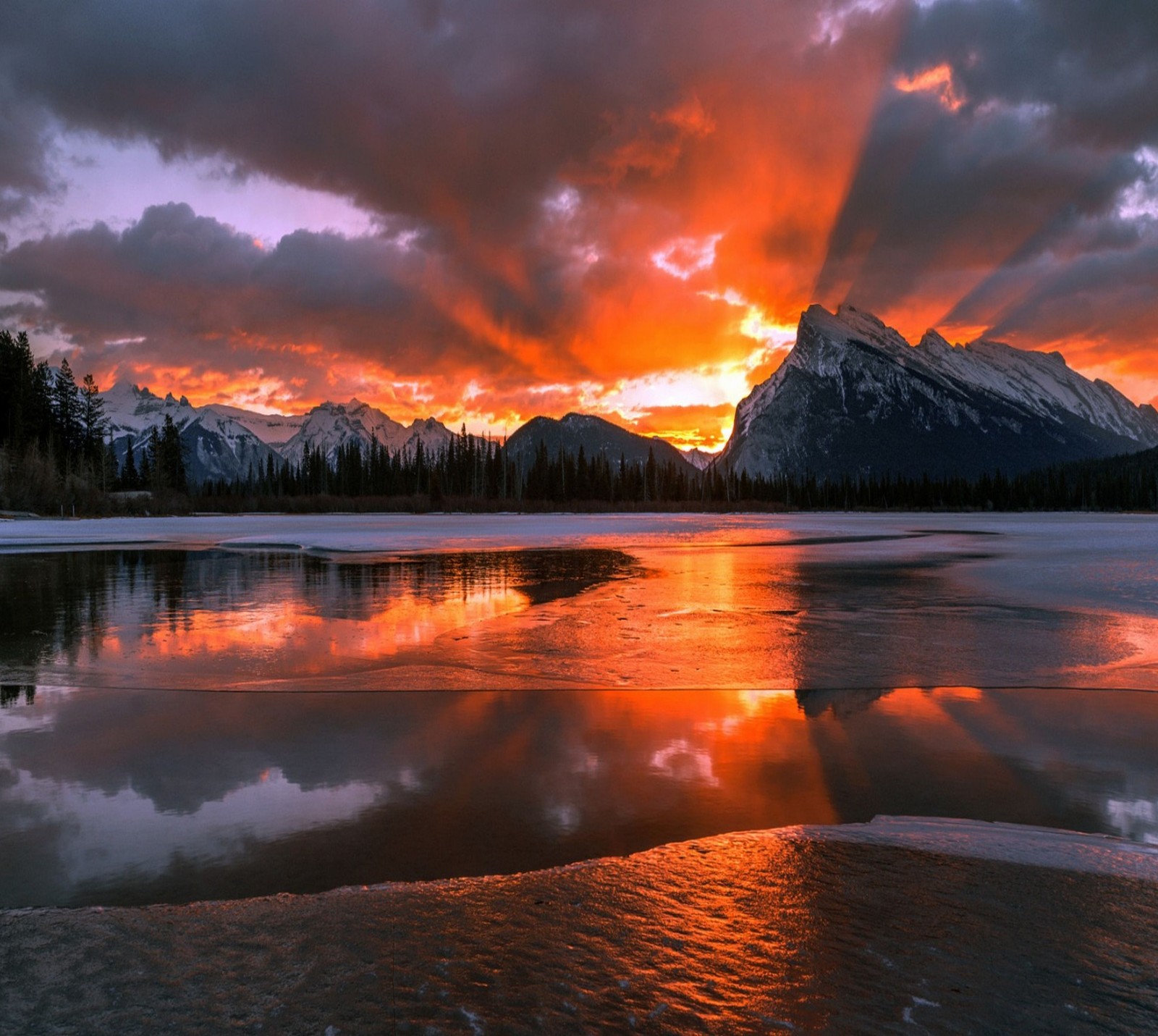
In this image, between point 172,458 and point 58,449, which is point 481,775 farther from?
point 172,458

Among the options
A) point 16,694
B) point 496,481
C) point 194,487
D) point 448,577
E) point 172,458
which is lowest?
point 16,694

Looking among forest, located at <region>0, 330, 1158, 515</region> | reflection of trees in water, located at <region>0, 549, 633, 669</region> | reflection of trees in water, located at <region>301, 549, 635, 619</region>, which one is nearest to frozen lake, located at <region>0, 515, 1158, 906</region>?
reflection of trees in water, located at <region>0, 549, 633, 669</region>

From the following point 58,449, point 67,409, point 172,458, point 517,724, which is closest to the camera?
point 517,724

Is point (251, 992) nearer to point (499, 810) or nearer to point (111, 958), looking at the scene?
point (111, 958)

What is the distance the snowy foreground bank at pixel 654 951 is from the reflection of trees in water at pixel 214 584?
366 inches

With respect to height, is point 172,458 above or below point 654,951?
above

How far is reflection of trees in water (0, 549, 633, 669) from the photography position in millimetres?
14172

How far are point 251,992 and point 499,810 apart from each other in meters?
2.51

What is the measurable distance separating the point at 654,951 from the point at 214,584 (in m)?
20.6

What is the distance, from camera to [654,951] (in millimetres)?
3721

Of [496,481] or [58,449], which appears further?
[496,481]

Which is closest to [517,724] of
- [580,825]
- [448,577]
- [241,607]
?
[580,825]

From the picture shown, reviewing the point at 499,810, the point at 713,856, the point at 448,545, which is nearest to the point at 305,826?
the point at 499,810

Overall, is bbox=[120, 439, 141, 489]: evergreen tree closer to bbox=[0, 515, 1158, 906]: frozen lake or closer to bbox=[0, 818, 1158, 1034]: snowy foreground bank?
bbox=[0, 515, 1158, 906]: frozen lake
